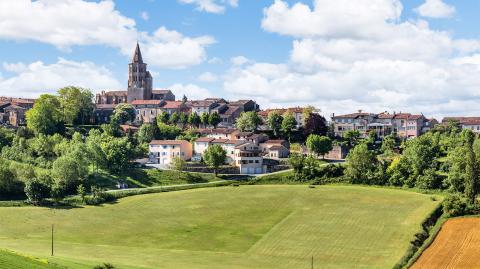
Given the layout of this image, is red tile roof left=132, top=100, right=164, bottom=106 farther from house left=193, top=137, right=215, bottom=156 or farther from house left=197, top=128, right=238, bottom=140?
house left=193, top=137, right=215, bottom=156

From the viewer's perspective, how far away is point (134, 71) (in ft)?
648

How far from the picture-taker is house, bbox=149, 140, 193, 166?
127 meters

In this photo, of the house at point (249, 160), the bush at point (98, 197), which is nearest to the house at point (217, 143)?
the house at point (249, 160)

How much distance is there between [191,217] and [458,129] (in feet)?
278

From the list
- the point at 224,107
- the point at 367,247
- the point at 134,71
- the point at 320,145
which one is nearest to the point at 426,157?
the point at 320,145

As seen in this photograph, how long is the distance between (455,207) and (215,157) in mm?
47630

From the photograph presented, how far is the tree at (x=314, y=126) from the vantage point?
142 meters

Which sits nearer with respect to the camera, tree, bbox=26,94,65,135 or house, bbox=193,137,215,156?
house, bbox=193,137,215,156

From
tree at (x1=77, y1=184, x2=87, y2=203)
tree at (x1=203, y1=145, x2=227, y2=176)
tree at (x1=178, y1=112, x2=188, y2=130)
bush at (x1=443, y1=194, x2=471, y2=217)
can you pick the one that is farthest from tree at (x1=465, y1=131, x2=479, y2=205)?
tree at (x1=178, y1=112, x2=188, y2=130)

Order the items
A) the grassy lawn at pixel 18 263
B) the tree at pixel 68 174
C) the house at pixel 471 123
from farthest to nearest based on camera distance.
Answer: the house at pixel 471 123 < the tree at pixel 68 174 < the grassy lawn at pixel 18 263

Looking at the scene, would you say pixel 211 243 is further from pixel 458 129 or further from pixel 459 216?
pixel 458 129

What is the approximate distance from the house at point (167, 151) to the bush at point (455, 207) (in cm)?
5994

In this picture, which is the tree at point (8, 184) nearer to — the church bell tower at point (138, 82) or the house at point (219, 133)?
the house at point (219, 133)

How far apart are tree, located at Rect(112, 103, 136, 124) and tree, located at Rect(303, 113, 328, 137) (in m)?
48.2
